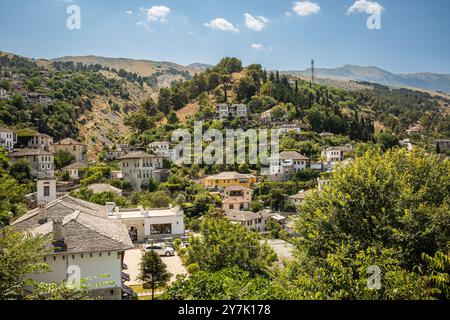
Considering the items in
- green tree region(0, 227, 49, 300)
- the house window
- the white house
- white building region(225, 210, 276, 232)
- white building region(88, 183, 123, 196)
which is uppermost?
the white house

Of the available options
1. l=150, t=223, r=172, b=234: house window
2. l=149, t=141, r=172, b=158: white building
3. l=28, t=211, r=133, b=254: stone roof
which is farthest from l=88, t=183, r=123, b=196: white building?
l=28, t=211, r=133, b=254: stone roof

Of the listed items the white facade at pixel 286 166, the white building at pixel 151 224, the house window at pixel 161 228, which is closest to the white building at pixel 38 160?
the white building at pixel 151 224

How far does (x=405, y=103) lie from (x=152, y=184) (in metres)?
147

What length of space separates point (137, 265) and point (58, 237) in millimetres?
8871

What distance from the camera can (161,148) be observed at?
214 ft

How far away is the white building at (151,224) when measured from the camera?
110ft

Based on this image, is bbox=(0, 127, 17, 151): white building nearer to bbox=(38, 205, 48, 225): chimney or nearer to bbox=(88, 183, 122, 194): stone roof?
bbox=(88, 183, 122, 194): stone roof

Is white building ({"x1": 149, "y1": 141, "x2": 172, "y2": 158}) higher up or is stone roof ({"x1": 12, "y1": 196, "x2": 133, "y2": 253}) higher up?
white building ({"x1": 149, "y1": 141, "x2": 172, "y2": 158})

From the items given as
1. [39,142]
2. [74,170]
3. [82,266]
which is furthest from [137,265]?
[39,142]

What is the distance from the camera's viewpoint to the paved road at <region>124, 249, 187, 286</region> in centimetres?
2148

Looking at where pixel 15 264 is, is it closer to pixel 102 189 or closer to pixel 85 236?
pixel 85 236

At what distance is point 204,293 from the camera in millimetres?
9641

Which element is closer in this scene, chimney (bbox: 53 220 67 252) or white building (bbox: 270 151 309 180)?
chimney (bbox: 53 220 67 252)

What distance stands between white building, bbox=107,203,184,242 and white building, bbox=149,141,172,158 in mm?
29505
